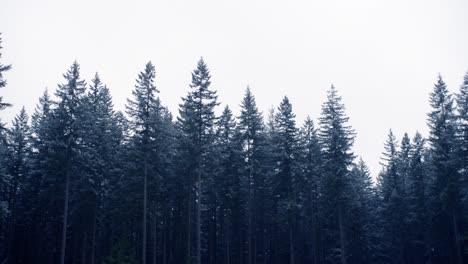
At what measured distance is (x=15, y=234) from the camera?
149 feet

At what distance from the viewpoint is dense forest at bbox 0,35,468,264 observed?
3309cm

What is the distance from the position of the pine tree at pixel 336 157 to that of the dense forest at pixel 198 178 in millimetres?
108

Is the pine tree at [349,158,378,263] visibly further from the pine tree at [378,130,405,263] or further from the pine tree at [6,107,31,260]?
the pine tree at [6,107,31,260]

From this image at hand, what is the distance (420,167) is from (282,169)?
1953cm

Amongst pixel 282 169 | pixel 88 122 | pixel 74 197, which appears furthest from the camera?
pixel 282 169

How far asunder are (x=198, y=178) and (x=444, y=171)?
2550 cm

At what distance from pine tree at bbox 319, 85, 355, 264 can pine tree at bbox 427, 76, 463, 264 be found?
9.28 m

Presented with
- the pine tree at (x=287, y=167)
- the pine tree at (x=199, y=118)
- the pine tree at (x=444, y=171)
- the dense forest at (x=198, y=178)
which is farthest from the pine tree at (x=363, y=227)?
the pine tree at (x=199, y=118)

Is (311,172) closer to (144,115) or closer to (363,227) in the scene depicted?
(363,227)

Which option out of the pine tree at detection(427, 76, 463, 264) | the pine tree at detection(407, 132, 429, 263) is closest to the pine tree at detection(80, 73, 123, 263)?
the pine tree at detection(427, 76, 463, 264)

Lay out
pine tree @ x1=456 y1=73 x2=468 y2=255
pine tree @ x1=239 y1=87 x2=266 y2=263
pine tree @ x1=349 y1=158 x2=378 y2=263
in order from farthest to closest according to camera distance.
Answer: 1. pine tree @ x1=349 y1=158 x2=378 y2=263
2. pine tree @ x1=239 y1=87 x2=266 y2=263
3. pine tree @ x1=456 y1=73 x2=468 y2=255

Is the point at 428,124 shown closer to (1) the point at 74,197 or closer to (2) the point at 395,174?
(2) the point at 395,174

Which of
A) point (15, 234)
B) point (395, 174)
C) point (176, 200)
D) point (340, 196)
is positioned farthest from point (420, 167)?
point (15, 234)

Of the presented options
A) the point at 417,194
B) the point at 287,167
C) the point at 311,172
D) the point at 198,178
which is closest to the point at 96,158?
the point at 198,178
